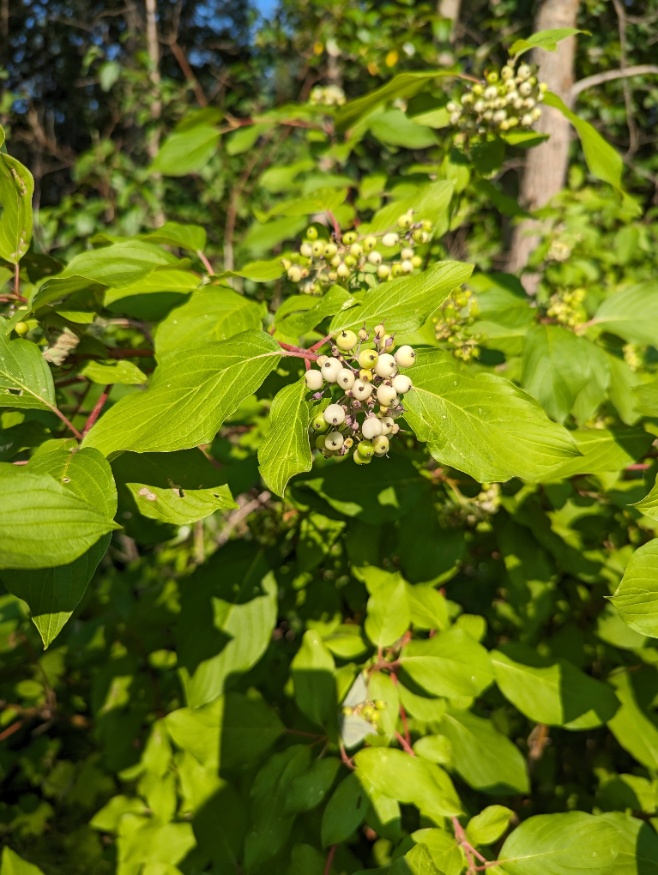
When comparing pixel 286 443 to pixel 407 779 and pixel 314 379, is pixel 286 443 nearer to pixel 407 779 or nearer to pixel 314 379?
pixel 314 379

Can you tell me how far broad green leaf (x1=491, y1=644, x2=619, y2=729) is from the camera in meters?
1.47

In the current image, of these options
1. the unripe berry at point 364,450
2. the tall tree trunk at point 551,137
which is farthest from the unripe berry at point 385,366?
the tall tree trunk at point 551,137

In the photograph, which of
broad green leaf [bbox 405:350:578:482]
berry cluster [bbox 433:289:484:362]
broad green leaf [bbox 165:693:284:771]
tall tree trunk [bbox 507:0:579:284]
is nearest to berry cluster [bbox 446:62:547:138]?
berry cluster [bbox 433:289:484:362]

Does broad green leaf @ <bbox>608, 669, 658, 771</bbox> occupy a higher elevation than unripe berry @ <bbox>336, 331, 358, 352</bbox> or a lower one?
lower

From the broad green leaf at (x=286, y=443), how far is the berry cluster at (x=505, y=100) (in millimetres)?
1082

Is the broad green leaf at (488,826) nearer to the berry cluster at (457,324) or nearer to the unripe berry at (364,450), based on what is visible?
the unripe berry at (364,450)

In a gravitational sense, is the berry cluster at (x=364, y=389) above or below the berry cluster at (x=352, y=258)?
below

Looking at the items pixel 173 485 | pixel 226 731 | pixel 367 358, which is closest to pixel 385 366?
pixel 367 358

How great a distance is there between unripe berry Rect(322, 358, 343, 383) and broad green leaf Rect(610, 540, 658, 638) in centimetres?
52

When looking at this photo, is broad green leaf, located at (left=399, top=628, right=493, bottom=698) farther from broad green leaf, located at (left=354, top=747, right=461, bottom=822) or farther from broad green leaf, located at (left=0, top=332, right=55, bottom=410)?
broad green leaf, located at (left=0, top=332, right=55, bottom=410)

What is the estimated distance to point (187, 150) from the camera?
2.36m

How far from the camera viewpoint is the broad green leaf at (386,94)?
5.34 ft

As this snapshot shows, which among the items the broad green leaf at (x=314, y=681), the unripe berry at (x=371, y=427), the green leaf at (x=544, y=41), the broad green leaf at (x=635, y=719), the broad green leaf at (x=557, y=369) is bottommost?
the broad green leaf at (x=635, y=719)

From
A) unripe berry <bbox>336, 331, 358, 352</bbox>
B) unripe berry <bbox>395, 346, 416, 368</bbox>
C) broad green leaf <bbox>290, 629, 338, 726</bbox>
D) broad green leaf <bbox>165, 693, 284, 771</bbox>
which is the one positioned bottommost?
broad green leaf <bbox>165, 693, 284, 771</bbox>
